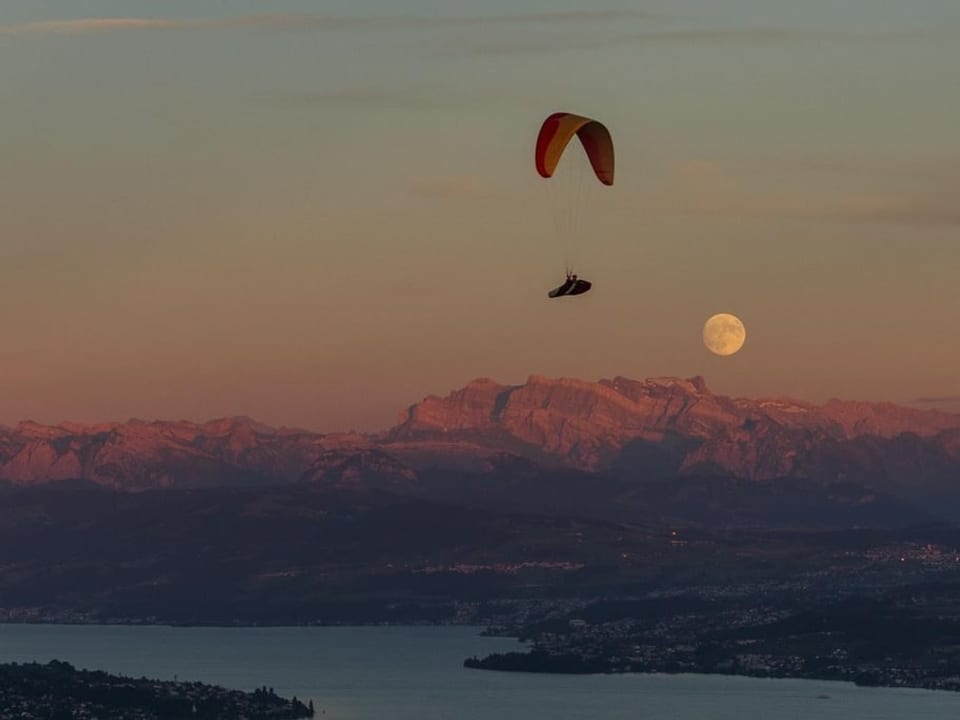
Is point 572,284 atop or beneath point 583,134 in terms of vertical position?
beneath

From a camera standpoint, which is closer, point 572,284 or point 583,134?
point 572,284
